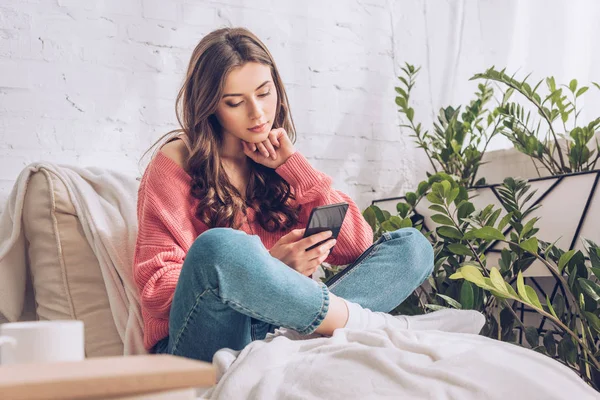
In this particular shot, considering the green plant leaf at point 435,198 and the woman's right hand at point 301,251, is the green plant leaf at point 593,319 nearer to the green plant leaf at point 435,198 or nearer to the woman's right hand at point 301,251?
the green plant leaf at point 435,198

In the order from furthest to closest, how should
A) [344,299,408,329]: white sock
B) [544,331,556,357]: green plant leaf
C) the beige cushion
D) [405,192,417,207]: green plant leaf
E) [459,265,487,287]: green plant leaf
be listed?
[405,192,417,207]: green plant leaf, [544,331,556,357]: green plant leaf, the beige cushion, [344,299,408,329]: white sock, [459,265,487,287]: green plant leaf

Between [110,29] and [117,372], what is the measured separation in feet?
6.07

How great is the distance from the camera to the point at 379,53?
2.51 metres

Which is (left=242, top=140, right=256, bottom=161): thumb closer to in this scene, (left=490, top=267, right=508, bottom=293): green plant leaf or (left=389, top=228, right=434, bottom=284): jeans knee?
(left=389, top=228, right=434, bottom=284): jeans knee

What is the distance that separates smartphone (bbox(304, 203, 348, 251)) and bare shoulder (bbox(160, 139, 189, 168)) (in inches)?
16.3

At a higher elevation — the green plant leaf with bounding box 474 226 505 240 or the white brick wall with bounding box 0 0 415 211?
the white brick wall with bounding box 0 0 415 211

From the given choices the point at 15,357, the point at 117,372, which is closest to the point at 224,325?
the point at 15,357

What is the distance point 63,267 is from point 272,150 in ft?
1.97

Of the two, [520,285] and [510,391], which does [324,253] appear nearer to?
[520,285]

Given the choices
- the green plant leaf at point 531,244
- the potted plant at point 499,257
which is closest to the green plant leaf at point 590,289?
the potted plant at point 499,257

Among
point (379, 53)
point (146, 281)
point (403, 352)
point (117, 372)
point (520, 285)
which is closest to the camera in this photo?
point (117, 372)

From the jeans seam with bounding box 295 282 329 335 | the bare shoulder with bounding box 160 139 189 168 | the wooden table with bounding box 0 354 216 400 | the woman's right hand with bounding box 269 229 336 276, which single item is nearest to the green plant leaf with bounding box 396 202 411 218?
the woman's right hand with bounding box 269 229 336 276

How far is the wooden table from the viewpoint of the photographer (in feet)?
1.14

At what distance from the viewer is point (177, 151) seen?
5.44 feet
